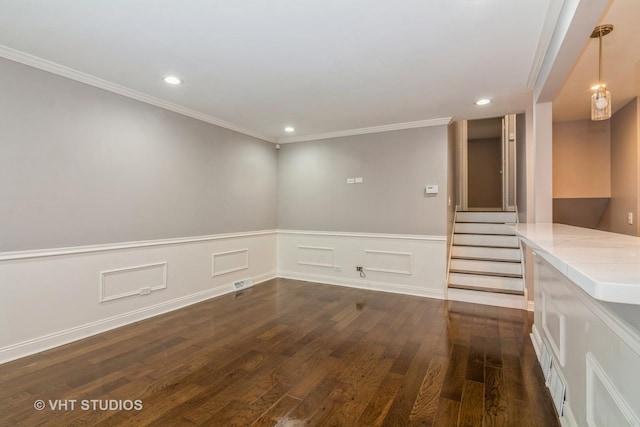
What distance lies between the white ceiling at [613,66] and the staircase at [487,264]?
5.95ft

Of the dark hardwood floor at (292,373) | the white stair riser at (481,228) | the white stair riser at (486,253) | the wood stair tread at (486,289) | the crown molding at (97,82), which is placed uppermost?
the crown molding at (97,82)

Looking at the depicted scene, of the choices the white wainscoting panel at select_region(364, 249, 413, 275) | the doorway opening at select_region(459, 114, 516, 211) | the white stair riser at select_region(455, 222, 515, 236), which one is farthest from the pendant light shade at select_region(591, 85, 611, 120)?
the doorway opening at select_region(459, 114, 516, 211)

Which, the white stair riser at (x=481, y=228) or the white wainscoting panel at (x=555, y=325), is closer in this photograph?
the white wainscoting panel at (x=555, y=325)

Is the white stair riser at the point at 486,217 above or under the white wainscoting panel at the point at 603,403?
above

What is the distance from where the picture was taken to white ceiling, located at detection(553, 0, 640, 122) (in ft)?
6.82

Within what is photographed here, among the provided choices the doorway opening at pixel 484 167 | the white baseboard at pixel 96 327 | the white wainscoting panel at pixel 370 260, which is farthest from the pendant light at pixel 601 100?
the doorway opening at pixel 484 167

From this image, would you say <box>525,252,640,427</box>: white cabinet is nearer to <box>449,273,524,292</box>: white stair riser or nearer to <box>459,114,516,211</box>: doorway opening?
<box>449,273,524,292</box>: white stair riser

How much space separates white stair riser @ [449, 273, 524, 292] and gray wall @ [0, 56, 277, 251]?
352cm

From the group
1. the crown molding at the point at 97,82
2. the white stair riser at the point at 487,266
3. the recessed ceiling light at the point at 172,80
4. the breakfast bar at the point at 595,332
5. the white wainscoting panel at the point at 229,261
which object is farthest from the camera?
the white wainscoting panel at the point at 229,261

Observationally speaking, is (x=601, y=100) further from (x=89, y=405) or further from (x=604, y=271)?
(x=89, y=405)

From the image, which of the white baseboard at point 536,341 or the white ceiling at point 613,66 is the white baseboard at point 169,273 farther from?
the white ceiling at point 613,66

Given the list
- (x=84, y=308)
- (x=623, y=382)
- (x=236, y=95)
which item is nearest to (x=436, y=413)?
(x=623, y=382)

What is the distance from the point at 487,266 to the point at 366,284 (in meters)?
1.81

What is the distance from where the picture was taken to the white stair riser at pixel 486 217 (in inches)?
212
